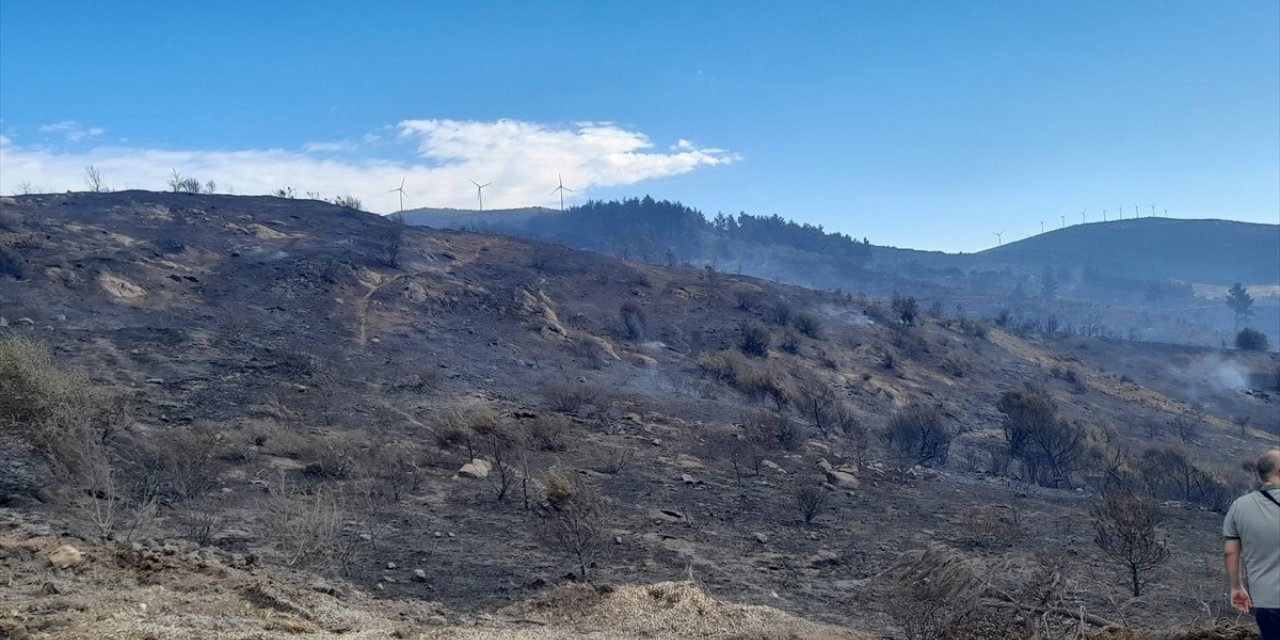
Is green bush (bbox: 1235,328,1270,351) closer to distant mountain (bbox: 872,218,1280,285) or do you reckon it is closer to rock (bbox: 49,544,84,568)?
rock (bbox: 49,544,84,568)

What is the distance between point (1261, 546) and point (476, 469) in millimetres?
11598

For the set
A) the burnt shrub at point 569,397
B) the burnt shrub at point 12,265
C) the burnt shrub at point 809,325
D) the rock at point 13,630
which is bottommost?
the burnt shrub at point 569,397

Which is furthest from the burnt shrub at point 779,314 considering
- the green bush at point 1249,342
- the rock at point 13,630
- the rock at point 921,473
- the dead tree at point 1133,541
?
the green bush at point 1249,342

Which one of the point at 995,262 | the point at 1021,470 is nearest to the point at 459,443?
the point at 1021,470

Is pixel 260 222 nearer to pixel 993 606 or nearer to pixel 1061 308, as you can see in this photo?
pixel 993 606

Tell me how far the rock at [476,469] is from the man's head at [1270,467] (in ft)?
37.2

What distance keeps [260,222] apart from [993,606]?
41148 millimetres

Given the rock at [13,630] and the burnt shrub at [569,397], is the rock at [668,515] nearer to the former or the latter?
the burnt shrub at [569,397]

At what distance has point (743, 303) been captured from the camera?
4038 cm

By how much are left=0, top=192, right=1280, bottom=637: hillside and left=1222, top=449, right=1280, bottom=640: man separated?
2.77 metres

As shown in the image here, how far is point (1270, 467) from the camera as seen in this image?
176 inches

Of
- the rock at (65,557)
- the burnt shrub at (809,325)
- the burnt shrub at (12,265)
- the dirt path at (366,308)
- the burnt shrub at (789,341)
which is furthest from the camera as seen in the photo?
the burnt shrub at (809,325)

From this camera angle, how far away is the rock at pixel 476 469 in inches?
541

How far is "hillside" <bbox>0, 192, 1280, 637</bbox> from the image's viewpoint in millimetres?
9445
